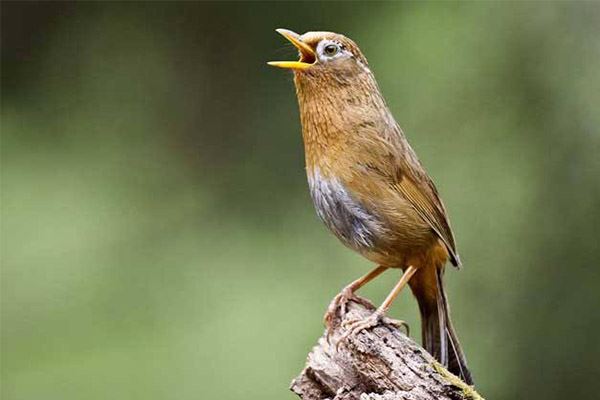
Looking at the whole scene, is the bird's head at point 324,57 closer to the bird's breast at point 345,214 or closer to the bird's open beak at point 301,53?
the bird's open beak at point 301,53

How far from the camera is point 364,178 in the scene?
4.45 metres

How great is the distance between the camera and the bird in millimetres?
4449

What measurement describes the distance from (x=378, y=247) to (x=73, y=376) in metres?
3.23

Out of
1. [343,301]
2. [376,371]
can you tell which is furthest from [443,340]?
[376,371]

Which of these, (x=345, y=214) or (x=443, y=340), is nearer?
(x=345, y=214)

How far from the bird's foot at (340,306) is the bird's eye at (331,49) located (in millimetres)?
949

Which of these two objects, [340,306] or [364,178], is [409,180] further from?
[340,306]

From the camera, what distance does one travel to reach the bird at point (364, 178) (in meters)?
4.45

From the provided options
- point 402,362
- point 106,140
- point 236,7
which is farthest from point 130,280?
point 402,362

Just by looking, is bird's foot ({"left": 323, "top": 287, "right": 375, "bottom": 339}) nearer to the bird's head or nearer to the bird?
the bird

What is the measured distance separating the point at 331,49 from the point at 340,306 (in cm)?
102

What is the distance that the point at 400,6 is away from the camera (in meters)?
7.19

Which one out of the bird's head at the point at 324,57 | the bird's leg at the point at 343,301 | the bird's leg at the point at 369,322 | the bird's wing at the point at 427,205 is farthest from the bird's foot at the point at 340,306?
the bird's head at the point at 324,57

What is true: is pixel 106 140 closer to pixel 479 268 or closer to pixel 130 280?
pixel 130 280
